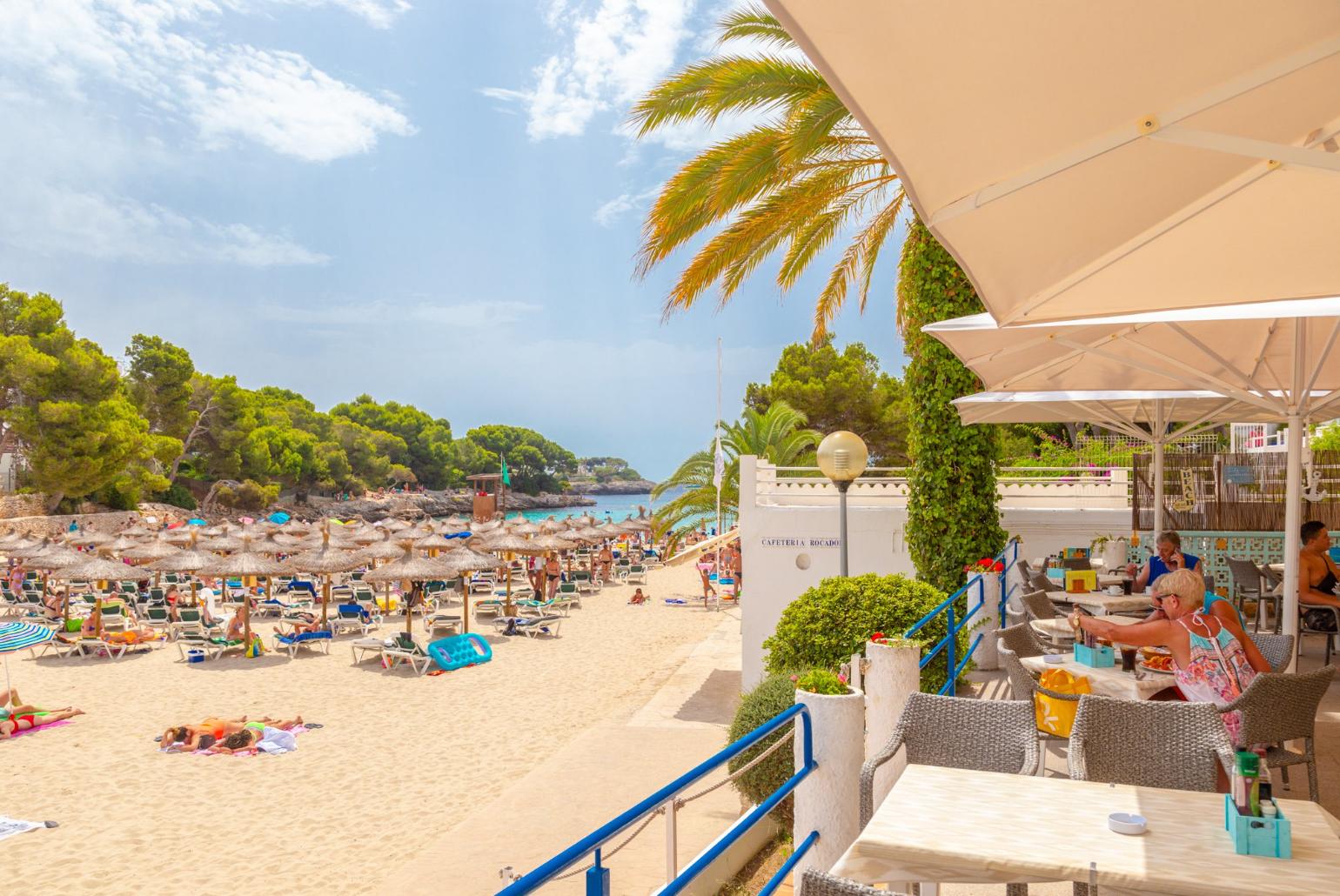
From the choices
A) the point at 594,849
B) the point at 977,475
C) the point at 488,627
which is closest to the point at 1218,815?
the point at 594,849

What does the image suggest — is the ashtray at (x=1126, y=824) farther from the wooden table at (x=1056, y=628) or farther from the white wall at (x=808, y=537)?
the white wall at (x=808, y=537)

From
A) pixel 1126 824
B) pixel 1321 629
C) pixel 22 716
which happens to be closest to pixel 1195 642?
pixel 1126 824

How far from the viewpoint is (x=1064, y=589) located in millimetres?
8555

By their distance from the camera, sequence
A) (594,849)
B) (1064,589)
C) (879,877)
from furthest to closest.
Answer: (1064,589)
(879,877)
(594,849)

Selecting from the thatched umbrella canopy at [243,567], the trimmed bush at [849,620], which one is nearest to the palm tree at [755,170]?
the trimmed bush at [849,620]

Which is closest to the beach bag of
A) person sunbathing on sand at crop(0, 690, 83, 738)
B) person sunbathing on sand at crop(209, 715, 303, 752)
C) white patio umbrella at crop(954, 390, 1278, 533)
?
white patio umbrella at crop(954, 390, 1278, 533)

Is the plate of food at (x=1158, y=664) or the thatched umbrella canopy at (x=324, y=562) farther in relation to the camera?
the thatched umbrella canopy at (x=324, y=562)

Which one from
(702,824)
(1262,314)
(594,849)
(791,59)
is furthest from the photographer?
(791,59)

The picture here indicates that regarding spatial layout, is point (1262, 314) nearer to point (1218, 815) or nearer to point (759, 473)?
point (1218, 815)

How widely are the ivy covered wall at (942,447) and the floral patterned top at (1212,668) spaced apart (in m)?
7.43

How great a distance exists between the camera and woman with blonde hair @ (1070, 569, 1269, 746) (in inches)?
177

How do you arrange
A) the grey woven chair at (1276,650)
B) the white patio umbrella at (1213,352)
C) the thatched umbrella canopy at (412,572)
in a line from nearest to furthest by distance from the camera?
the white patio umbrella at (1213,352) → the grey woven chair at (1276,650) → the thatched umbrella canopy at (412,572)

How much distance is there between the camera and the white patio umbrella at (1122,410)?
873 cm

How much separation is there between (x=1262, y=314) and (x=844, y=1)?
3199 millimetres
